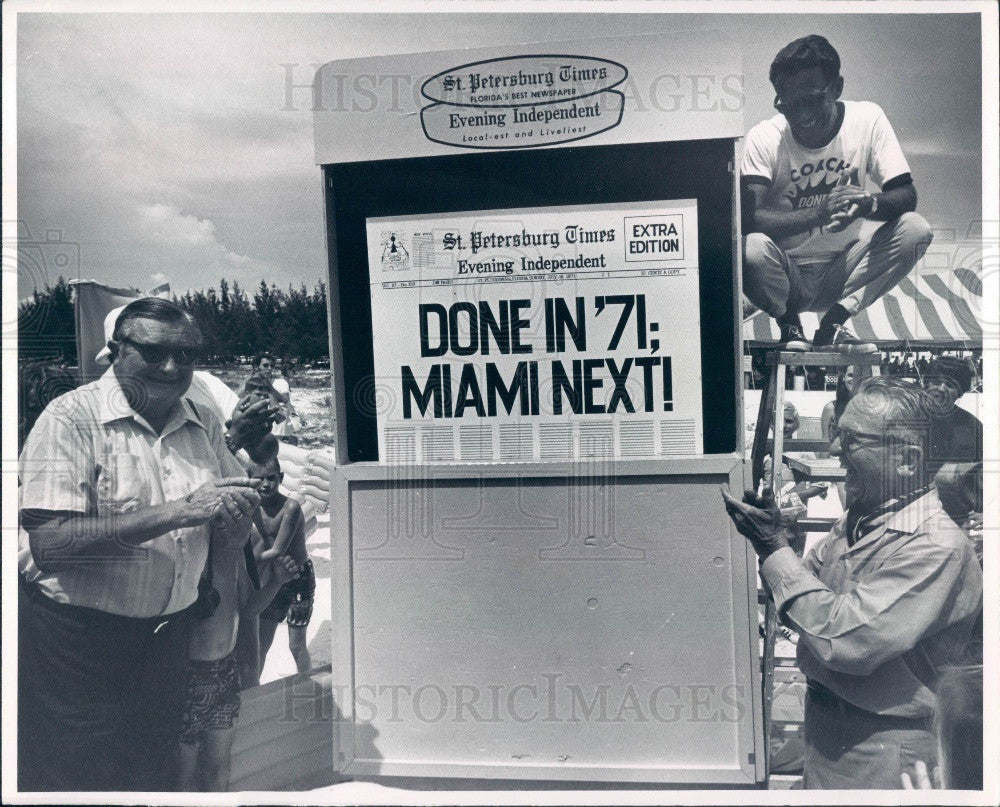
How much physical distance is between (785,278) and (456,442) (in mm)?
1340

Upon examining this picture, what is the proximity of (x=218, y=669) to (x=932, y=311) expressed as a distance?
2.97 metres

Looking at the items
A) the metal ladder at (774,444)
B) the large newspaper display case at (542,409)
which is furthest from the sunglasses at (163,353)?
the metal ladder at (774,444)

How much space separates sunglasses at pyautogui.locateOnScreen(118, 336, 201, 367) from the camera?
10.8ft

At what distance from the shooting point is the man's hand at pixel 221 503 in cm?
329

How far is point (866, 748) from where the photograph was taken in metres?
3.15

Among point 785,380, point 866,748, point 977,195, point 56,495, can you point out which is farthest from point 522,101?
point 866,748

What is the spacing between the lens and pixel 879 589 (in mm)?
3115

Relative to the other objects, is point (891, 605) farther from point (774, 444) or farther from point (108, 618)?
point (108, 618)

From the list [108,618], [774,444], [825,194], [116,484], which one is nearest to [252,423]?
[116,484]

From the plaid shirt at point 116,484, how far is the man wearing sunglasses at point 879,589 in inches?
79.1

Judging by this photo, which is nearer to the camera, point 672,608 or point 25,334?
point 672,608

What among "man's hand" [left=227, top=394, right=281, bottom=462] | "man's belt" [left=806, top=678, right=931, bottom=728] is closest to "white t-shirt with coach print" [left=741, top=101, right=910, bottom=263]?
"man's belt" [left=806, top=678, right=931, bottom=728]

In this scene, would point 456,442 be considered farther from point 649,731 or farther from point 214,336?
point 649,731

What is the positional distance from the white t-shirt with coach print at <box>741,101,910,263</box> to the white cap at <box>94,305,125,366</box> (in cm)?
239
